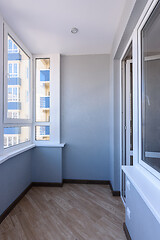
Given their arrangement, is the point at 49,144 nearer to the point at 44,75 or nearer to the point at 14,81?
the point at 14,81

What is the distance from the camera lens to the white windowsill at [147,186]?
794mm

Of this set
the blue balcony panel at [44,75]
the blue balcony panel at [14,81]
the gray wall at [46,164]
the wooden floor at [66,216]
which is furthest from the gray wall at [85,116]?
the blue balcony panel at [14,81]

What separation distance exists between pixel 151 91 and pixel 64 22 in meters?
1.54

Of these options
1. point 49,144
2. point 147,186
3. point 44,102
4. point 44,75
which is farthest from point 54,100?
point 147,186

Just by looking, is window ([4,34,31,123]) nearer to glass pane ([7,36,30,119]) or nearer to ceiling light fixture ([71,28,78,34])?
glass pane ([7,36,30,119])

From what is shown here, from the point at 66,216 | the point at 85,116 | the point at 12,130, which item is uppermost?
the point at 85,116

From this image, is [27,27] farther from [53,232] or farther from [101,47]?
[53,232]

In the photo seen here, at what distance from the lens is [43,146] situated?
8.75ft

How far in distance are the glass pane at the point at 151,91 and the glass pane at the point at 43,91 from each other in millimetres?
1926

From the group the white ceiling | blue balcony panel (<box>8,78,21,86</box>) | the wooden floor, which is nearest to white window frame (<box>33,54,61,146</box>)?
the white ceiling

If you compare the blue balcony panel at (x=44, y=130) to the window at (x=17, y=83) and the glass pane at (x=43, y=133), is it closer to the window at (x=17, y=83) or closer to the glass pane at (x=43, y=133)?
the glass pane at (x=43, y=133)

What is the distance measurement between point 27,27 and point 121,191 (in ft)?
9.75

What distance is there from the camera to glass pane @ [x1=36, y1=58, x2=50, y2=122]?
278cm

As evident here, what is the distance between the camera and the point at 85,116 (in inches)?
108
